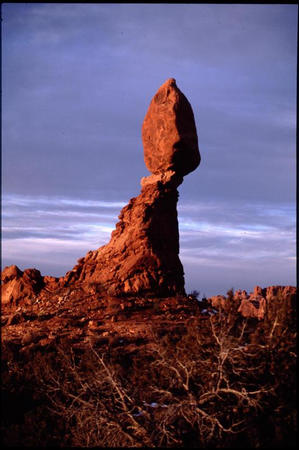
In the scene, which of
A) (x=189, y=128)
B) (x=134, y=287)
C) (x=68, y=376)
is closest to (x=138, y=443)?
(x=68, y=376)

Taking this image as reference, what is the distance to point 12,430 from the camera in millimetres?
11000

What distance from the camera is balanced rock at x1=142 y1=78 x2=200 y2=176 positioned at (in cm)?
1942

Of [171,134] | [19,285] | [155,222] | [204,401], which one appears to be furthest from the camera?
[19,285]

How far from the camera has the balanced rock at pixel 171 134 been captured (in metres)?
19.4

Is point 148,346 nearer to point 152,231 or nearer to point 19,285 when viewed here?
point 152,231

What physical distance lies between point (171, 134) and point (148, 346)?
Answer: 353 inches

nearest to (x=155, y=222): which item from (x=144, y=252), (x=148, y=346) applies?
(x=144, y=252)

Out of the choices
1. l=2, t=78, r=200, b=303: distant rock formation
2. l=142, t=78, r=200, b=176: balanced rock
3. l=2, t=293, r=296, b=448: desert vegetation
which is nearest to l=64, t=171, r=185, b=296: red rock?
l=2, t=78, r=200, b=303: distant rock formation

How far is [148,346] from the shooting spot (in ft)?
46.3

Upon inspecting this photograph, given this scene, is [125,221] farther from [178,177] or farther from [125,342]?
[125,342]

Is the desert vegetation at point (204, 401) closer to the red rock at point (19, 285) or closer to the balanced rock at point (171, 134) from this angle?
Result: the red rock at point (19, 285)

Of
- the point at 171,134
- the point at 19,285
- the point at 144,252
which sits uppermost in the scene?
the point at 171,134

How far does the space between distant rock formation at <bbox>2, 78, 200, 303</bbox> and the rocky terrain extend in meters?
0.05

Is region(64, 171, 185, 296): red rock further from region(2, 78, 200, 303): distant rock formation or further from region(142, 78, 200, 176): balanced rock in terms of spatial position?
region(142, 78, 200, 176): balanced rock
